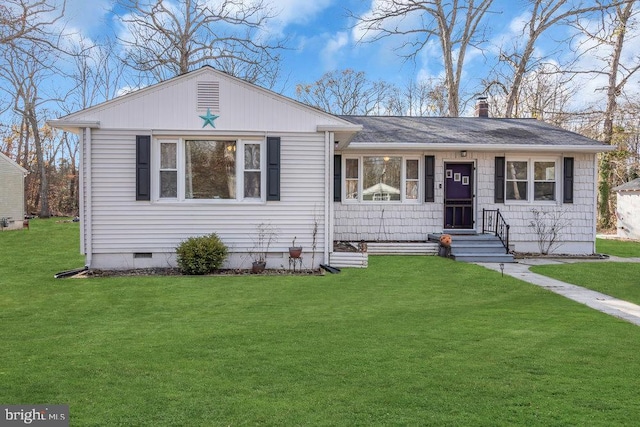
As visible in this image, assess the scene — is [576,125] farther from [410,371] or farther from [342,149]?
[410,371]

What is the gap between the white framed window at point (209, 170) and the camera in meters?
9.49

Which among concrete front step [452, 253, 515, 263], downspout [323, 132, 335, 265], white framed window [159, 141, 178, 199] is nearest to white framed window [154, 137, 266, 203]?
white framed window [159, 141, 178, 199]

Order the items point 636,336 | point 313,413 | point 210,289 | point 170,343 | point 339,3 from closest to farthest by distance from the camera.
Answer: point 313,413 < point 170,343 < point 636,336 < point 210,289 < point 339,3

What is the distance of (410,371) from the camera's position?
3760 mm

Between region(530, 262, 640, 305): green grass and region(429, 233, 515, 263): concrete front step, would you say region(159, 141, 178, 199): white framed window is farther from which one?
region(530, 262, 640, 305): green grass

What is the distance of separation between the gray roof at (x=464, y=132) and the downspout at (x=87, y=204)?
664 cm

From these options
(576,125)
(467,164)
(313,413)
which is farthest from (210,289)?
(576,125)

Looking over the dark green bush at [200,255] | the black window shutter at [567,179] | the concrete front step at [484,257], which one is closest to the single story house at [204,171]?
the dark green bush at [200,255]

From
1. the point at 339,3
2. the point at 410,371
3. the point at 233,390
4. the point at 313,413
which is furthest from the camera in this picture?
the point at 339,3

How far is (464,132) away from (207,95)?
7.80m

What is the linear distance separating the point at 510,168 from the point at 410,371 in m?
10.4

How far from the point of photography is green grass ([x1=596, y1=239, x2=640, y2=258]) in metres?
13.0

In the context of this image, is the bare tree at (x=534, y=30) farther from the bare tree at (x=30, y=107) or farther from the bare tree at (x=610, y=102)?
the bare tree at (x=30, y=107)

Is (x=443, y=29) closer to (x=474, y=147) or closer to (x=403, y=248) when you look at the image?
(x=474, y=147)
